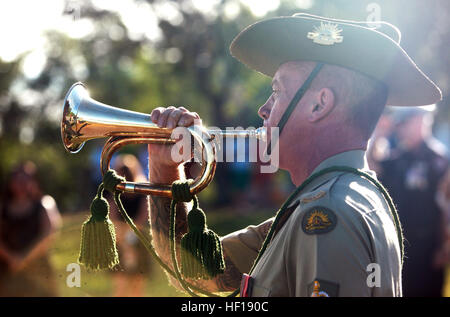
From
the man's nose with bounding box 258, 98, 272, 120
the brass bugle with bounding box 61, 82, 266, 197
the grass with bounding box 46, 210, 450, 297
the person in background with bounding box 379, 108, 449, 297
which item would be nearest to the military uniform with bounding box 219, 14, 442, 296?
the man's nose with bounding box 258, 98, 272, 120

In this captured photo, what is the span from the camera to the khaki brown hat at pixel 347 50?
231 centimetres

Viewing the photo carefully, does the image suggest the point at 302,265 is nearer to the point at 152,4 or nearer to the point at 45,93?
the point at 152,4

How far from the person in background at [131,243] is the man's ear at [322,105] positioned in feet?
9.69

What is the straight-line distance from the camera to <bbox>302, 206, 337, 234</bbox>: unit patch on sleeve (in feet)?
6.06

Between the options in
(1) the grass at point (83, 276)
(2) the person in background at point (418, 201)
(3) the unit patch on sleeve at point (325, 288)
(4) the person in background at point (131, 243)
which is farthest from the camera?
(2) the person in background at point (418, 201)

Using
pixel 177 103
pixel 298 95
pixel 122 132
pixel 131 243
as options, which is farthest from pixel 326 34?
pixel 177 103

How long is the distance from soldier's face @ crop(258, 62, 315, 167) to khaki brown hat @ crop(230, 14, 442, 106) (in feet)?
0.15

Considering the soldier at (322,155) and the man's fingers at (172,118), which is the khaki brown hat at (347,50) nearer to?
the soldier at (322,155)

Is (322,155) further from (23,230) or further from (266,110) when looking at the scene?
(23,230)

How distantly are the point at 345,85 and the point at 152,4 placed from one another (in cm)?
1883

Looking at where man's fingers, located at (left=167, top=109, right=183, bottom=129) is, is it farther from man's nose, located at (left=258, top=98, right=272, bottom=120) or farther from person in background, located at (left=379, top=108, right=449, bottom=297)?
person in background, located at (left=379, top=108, right=449, bottom=297)

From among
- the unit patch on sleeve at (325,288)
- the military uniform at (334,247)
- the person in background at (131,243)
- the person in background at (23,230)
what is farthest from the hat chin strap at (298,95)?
the person in background at (23,230)

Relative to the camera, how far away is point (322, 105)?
2293mm

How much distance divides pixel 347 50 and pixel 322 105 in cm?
24
